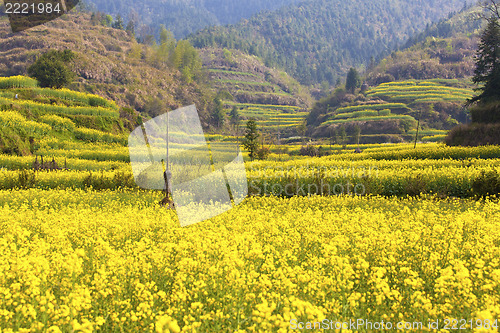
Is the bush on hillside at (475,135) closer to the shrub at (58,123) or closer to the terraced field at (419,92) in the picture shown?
the shrub at (58,123)

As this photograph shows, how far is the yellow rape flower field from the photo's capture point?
145 inches

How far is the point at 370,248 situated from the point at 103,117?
39250 mm

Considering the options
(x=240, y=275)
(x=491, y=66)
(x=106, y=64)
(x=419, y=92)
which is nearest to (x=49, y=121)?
(x=240, y=275)

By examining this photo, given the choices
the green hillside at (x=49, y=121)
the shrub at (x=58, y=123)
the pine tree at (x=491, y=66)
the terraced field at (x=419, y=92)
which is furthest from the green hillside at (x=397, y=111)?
the shrub at (x=58, y=123)

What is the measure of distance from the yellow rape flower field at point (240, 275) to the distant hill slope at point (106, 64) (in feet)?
237

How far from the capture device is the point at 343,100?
405ft

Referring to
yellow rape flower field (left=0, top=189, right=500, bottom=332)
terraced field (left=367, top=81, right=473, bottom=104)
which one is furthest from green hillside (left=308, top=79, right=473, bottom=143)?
yellow rape flower field (left=0, top=189, right=500, bottom=332)

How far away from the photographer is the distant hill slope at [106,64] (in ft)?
245

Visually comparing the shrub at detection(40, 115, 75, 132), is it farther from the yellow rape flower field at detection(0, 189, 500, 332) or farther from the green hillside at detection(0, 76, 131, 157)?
the yellow rape flower field at detection(0, 189, 500, 332)

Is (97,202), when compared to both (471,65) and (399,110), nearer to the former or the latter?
(399,110)

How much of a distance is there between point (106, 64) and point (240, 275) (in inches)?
3665

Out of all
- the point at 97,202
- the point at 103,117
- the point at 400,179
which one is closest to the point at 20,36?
the point at 103,117

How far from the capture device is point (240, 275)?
4594 millimetres

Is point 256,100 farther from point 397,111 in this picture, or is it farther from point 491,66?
point 491,66
